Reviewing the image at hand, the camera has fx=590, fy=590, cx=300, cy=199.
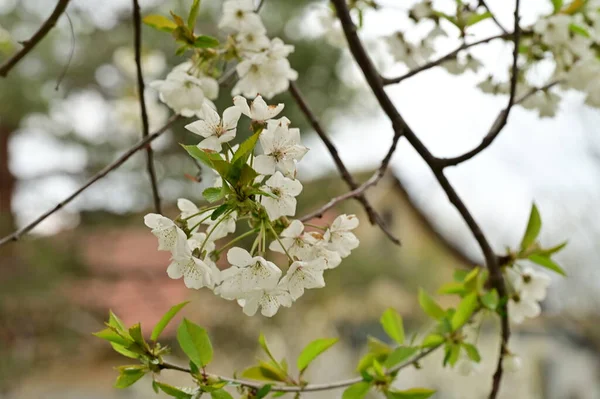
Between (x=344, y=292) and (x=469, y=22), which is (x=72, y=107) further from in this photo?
(x=469, y=22)

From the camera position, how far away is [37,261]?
2592mm

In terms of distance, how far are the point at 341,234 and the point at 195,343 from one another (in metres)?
0.12

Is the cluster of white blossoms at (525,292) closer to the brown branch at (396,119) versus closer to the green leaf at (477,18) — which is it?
the brown branch at (396,119)

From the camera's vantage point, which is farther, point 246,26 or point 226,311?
point 226,311

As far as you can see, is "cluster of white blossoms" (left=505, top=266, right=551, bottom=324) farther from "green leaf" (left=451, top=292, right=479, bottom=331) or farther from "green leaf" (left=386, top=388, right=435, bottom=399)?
"green leaf" (left=386, top=388, right=435, bottom=399)

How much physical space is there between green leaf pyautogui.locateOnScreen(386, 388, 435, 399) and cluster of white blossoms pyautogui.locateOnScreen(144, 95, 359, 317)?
0.17m

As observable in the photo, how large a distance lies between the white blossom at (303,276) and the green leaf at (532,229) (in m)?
0.26

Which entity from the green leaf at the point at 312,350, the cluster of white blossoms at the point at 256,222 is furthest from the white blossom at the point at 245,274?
the green leaf at the point at 312,350

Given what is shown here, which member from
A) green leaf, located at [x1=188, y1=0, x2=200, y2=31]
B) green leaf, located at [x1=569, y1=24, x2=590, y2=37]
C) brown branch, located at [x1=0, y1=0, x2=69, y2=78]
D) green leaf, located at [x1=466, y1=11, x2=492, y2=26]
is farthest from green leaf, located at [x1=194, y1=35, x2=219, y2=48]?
green leaf, located at [x1=569, y1=24, x2=590, y2=37]

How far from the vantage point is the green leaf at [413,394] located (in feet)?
1.41

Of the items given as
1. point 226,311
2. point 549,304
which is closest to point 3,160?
point 226,311

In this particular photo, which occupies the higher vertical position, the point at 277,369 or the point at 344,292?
the point at 344,292

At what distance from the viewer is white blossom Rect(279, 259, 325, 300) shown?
0.30m

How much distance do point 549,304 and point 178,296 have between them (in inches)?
71.7
